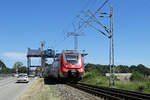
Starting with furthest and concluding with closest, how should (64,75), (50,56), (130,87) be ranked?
(50,56) < (64,75) < (130,87)

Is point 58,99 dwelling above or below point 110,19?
below

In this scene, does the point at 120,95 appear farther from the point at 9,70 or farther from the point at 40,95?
the point at 9,70

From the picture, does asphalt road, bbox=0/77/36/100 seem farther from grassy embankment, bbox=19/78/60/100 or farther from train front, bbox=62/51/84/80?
train front, bbox=62/51/84/80

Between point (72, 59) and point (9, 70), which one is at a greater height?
point (72, 59)

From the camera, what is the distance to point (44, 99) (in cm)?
1305

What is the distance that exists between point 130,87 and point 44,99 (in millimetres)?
8757

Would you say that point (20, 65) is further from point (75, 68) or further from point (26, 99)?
point (26, 99)

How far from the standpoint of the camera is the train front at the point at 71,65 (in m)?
25.2

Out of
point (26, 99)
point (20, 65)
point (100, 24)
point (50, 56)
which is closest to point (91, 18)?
point (100, 24)

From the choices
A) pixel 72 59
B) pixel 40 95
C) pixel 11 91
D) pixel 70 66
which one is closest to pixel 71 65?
pixel 70 66

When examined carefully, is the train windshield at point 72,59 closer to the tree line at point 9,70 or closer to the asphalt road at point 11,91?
the asphalt road at point 11,91

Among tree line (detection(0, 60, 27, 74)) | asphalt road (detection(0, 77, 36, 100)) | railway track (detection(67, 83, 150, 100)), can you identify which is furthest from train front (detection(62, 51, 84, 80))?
tree line (detection(0, 60, 27, 74))

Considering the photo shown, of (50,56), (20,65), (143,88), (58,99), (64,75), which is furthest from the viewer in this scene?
(20,65)

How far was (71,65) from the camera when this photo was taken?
25422 mm
